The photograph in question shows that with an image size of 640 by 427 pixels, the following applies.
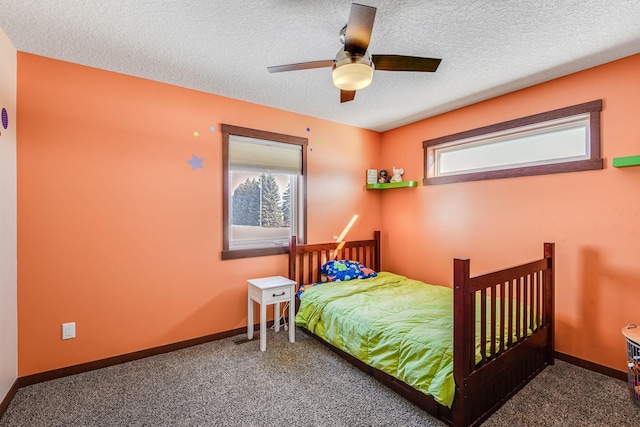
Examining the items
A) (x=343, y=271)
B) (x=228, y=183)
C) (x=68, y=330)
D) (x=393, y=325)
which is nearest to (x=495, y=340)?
(x=393, y=325)

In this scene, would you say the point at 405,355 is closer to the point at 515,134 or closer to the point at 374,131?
the point at 515,134

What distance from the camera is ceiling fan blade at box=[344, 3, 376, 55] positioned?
1.49 meters

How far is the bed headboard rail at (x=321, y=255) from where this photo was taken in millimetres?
3447

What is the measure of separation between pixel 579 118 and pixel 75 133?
Result: 13.3 feet

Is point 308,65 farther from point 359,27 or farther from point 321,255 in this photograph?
point 321,255

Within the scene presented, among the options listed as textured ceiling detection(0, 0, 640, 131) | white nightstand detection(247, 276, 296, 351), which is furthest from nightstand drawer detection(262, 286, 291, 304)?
textured ceiling detection(0, 0, 640, 131)

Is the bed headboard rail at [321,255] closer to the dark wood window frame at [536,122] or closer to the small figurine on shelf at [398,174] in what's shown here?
the small figurine on shelf at [398,174]

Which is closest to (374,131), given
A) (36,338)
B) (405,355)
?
(405,355)

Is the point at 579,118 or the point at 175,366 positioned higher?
the point at 579,118

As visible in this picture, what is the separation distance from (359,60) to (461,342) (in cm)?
167

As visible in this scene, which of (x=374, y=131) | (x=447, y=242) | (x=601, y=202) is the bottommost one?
(x=447, y=242)

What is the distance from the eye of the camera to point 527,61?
2.34 meters

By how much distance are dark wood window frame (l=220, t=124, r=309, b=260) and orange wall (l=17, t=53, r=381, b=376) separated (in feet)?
0.22

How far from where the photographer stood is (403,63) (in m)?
1.91
